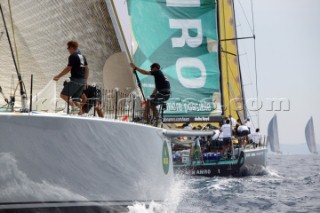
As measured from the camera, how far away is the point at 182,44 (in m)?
24.8

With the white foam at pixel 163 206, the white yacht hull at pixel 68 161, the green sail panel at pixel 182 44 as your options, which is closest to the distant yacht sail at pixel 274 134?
the green sail panel at pixel 182 44

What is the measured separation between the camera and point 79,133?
26.8ft

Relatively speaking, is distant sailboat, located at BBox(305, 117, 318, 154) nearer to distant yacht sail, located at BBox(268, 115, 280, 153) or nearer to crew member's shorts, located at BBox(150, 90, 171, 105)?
distant yacht sail, located at BBox(268, 115, 280, 153)

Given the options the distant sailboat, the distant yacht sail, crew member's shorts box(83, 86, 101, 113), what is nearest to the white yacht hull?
crew member's shorts box(83, 86, 101, 113)

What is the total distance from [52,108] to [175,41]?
16.4 meters

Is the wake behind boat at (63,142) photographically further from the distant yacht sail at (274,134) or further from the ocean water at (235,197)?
the distant yacht sail at (274,134)

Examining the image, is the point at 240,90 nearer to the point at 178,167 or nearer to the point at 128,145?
the point at 178,167

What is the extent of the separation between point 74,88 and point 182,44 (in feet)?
52.5

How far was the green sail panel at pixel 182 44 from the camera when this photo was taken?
24.1 metres

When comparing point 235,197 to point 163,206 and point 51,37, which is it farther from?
point 51,37

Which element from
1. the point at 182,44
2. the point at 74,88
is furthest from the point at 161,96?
the point at 182,44

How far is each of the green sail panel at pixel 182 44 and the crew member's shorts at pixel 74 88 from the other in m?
14.6

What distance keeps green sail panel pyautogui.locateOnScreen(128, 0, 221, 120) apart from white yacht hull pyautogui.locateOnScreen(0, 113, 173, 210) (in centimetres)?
1454

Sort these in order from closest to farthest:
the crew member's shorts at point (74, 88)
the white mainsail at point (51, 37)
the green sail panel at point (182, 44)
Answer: the crew member's shorts at point (74, 88)
the white mainsail at point (51, 37)
the green sail panel at point (182, 44)
